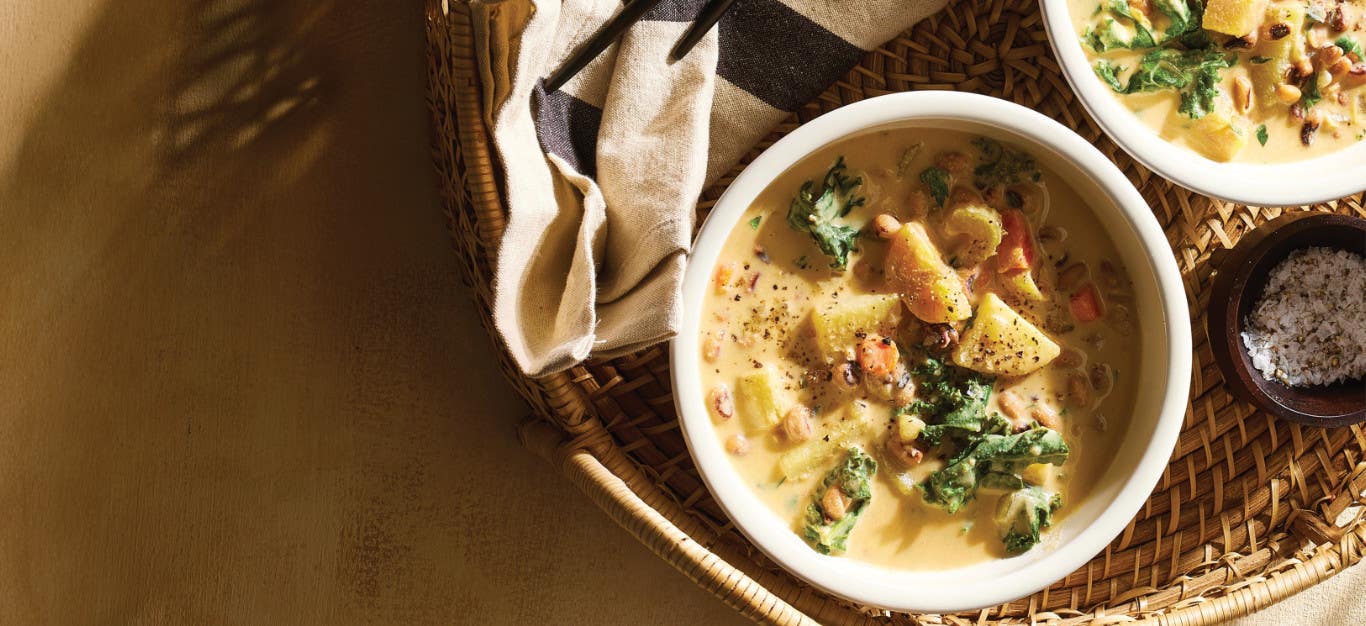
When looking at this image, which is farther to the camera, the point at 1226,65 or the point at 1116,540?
the point at 1116,540

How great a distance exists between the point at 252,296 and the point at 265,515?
0.42 meters

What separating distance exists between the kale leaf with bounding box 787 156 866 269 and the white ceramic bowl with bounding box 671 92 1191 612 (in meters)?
0.06

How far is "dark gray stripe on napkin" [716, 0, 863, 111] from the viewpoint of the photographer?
1.62m

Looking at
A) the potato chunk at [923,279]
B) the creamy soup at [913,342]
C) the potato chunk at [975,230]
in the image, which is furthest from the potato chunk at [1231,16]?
the potato chunk at [923,279]

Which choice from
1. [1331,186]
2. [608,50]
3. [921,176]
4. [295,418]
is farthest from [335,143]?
[1331,186]

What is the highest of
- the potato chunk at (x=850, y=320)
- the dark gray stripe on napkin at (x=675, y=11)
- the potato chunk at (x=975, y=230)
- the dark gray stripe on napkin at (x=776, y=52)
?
the dark gray stripe on napkin at (x=675, y=11)

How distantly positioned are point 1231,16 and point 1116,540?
0.87 m

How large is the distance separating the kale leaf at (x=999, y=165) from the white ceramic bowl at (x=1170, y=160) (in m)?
0.12

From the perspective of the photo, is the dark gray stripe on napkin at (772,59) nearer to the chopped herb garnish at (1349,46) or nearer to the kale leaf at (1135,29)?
the kale leaf at (1135,29)

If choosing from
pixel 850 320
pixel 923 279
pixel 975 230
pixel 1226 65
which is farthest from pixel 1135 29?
pixel 850 320

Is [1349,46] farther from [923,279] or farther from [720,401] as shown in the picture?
[720,401]

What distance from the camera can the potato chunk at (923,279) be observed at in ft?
4.92

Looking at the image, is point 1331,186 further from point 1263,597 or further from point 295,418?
point 295,418

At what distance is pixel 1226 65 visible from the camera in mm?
1589
